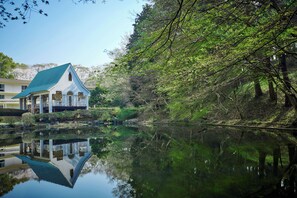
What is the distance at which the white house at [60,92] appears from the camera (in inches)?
1211

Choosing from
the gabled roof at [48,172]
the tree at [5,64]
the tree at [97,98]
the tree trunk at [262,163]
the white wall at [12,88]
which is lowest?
the gabled roof at [48,172]

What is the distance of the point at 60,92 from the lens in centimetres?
3148

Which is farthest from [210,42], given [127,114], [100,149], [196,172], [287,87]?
[127,114]

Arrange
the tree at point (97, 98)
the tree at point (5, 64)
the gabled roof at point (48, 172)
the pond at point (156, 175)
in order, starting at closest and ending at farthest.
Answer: the pond at point (156, 175), the gabled roof at point (48, 172), the tree at point (97, 98), the tree at point (5, 64)

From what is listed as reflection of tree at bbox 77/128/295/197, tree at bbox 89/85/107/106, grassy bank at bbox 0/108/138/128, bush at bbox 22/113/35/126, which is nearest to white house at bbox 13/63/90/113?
grassy bank at bbox 0/108/138/128

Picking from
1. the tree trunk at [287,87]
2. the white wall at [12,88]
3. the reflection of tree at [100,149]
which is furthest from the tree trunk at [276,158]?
the white wall at [12,88]

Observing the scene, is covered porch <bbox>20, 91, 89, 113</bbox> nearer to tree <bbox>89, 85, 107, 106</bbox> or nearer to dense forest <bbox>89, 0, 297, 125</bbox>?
tree <bbox>89, 85, 107, 106</bbox>

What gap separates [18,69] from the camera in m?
60.8

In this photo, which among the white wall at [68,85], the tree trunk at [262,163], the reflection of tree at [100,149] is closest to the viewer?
the tree trunk at [262,163]

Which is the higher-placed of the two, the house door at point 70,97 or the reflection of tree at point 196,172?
the house door at point 70,97

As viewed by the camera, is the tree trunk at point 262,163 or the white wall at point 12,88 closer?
the tree trunk at point 262,163

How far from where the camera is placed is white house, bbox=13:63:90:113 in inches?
1211

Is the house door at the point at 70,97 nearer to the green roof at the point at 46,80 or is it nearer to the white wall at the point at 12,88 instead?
the green roof at the point at 46,80

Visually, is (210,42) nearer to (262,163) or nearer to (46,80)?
(262,163)
